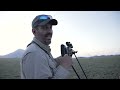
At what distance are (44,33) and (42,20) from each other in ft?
0.42

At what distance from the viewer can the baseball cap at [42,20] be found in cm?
196

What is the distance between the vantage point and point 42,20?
6.46ft

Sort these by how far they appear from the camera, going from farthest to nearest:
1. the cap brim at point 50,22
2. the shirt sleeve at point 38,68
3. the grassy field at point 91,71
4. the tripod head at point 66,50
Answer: the grassy field at point 91,71, the cap brim at point 50,22, the tripod head at point 66,50, the shirt sleeve at point 38,68

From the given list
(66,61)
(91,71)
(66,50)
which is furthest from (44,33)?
(91,71)

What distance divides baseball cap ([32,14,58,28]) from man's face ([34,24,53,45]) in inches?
1.8

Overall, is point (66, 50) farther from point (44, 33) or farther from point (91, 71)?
point (91, 71)

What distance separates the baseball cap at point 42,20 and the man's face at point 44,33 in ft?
0.15

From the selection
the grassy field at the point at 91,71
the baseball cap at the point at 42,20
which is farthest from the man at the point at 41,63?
the grassy field at the point at 91,71

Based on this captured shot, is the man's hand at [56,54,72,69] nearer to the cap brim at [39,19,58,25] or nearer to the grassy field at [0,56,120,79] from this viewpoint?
the cap brim at [39,19,58,25]

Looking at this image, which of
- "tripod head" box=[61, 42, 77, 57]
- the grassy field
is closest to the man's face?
"tripod head" box=[61, 42, 77, 57]

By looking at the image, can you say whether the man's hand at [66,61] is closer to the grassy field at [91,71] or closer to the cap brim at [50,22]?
the cap brim at [50,22]

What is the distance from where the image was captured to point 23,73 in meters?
1.72
